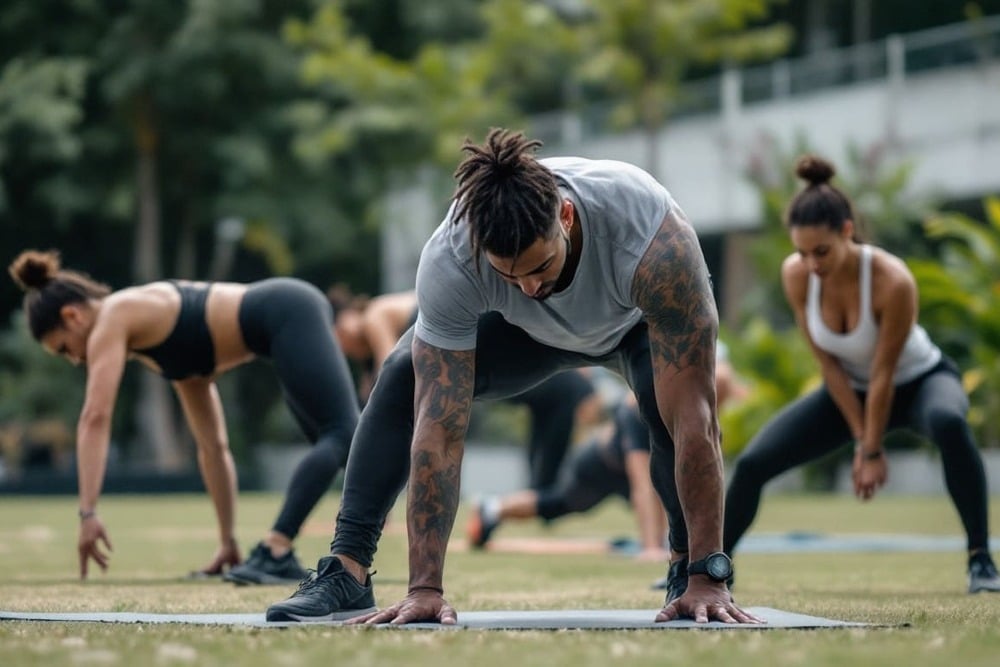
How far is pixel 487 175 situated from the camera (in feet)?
15.6

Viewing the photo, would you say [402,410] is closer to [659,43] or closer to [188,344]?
[188,344]

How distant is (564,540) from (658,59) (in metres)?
13.9

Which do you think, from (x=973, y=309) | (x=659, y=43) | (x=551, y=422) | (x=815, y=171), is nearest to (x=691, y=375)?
(x=815, y=171)

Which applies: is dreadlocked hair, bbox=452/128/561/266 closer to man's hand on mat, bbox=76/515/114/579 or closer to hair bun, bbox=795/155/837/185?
hair bun, bbox=795/155/837/185

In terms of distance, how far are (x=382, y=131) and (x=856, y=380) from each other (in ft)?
69.0

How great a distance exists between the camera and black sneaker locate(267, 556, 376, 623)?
202 inches

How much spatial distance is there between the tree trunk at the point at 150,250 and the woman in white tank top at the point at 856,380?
868 inches

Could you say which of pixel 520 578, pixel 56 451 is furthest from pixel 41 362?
pixel 520 578

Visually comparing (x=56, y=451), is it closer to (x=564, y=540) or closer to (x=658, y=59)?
(x=658, y=59)

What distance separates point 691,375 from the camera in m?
5.14

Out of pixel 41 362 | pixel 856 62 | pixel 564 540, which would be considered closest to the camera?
pixel 564 540

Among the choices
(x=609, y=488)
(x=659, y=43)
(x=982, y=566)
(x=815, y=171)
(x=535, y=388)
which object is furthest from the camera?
(x=659, y=43)

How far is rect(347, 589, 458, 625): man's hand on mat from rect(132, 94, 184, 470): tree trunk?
2372cm

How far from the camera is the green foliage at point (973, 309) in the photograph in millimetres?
18328
